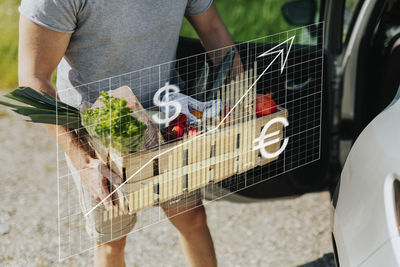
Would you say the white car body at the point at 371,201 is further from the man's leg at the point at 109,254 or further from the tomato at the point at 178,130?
the man's leg at the point at 109,254

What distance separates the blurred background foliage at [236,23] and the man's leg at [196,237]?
11.7 feet

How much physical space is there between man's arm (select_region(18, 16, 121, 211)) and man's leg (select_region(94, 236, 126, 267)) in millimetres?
551

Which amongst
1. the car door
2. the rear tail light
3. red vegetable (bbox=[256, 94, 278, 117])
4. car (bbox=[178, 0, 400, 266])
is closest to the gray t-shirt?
the car door

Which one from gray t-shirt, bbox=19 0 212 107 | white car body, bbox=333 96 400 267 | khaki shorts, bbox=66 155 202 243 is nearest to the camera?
white car body, bbox=333 96 400 267

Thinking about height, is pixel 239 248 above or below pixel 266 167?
below

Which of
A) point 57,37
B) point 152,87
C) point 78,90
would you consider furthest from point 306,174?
point 57,37

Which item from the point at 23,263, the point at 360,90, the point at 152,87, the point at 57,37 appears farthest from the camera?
the point at 23,263

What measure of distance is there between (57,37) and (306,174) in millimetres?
1575

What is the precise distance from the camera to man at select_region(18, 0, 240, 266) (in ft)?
6.18

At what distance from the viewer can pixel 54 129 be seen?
196 cm

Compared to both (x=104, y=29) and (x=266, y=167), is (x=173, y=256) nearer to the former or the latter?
(x=266, y=167)

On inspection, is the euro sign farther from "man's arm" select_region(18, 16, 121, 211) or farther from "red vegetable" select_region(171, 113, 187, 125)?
"man's arm" select_region(18, 16, 121, 211)

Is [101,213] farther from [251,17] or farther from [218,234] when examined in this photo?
[251,17]

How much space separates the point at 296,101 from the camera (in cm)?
261
